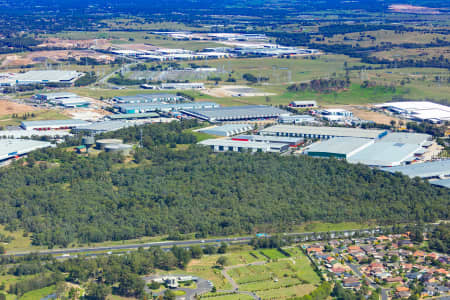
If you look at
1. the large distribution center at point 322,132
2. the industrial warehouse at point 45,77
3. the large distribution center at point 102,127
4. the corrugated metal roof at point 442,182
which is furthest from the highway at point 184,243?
the industrial warehouse at point 45,77

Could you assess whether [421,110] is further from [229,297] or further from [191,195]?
[229,297]

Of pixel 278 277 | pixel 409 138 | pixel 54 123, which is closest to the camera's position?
pixel 278 277

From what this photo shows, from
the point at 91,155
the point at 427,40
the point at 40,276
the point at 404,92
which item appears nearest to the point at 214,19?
the point at 427,40

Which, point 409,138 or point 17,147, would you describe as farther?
point 409,138

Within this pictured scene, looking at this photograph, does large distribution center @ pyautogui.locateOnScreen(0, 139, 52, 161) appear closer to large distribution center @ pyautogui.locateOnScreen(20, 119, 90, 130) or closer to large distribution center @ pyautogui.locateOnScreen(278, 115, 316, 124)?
large distribution center @ pyautogui.locateOnScreen(20, 119, 90, 130)

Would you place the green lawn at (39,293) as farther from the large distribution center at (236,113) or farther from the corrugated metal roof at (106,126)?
the large distribution center at (236,113)

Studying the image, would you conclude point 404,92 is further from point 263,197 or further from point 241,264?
point 241,264

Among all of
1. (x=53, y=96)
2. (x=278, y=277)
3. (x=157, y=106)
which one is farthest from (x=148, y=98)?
(x=278, y=277)

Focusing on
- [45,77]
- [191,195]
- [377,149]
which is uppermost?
[45,77]
